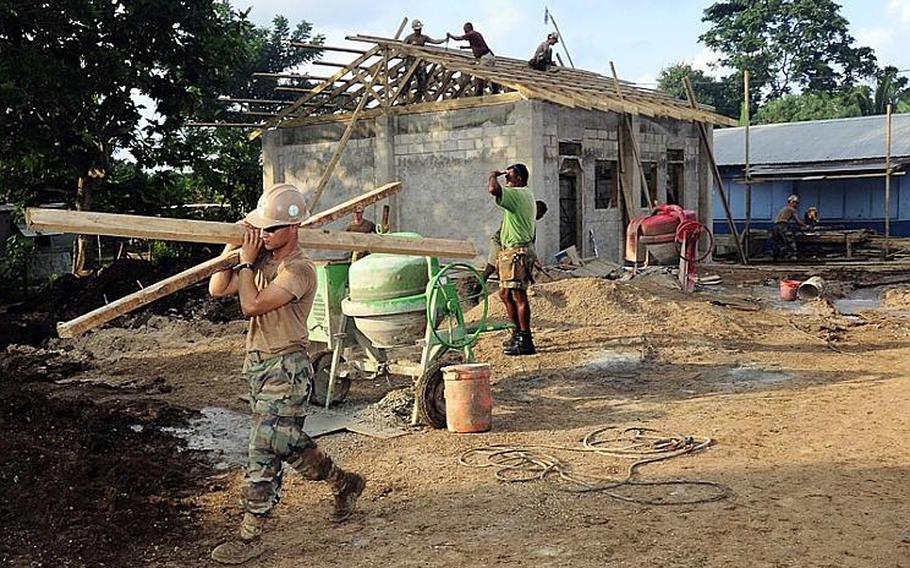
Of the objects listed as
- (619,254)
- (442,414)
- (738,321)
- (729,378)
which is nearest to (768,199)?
(619,254)

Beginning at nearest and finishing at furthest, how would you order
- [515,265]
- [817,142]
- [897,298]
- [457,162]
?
[515,265] < [897,298] < [457,162] < [817,142]

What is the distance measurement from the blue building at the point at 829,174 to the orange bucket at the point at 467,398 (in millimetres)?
20168

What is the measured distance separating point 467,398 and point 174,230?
3.01m

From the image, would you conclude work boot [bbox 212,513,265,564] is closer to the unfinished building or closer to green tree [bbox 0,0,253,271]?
the unfinished building

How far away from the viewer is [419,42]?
1745 cm

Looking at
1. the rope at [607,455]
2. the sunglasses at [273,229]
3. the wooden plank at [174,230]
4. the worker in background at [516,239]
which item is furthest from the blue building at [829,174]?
the sunglasses at [273,229]

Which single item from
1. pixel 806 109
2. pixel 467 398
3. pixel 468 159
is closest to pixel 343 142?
pixel 468 159

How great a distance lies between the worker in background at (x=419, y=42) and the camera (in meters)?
17.5

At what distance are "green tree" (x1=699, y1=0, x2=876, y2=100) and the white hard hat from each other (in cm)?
5006

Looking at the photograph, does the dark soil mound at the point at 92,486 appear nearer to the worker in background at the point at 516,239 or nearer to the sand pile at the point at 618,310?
the worker in background at the point at 516,239

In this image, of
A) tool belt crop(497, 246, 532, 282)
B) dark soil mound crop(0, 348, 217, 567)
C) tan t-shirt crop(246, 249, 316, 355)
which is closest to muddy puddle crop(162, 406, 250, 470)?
dark soil mound crop(0, 348, 217, 567)

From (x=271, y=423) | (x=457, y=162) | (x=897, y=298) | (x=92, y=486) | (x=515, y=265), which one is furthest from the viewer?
(x=457, y=162)

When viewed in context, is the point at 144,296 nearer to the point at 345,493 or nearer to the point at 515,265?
the point at 345,493

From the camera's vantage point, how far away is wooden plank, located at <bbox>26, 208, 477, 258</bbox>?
14.3 feet
